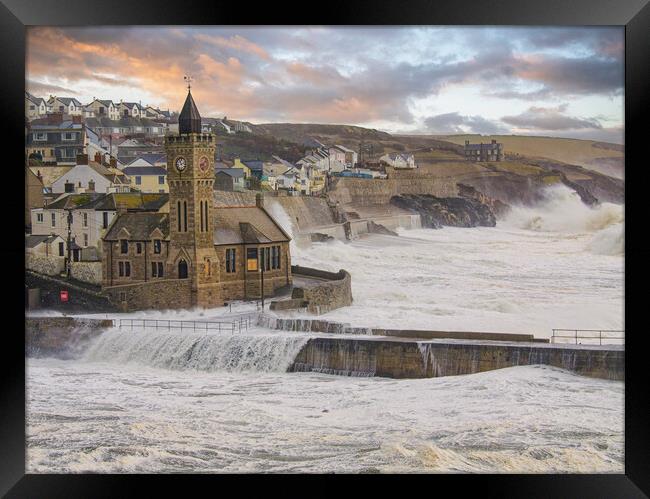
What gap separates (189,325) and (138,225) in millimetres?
1590

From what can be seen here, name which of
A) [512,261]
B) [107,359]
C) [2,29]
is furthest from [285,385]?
[2,29]

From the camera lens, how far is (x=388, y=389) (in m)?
14.1

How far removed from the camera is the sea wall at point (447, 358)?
1388cm

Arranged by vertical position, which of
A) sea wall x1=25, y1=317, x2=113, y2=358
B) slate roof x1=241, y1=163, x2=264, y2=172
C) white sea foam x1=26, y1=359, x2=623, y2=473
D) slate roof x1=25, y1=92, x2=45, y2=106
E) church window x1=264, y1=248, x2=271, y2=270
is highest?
slate roof x1=25, y1=92, x2=45, y2=106

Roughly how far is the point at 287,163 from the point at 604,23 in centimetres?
464

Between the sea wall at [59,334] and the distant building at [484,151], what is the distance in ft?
18.4

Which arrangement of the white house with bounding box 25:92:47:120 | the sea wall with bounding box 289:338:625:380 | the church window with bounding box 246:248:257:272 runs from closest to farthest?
the sea wall with bounding box 289:338:625:380, the white house with bounding box 25:92:47:120, the church window with bounding box 246:248:257:272

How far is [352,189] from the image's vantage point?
1474 centimetres

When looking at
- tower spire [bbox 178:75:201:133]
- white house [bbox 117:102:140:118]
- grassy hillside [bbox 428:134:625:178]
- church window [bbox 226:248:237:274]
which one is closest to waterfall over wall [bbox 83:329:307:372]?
church window [bbox 226:248:237:274]

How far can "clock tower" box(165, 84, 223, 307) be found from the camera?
1435 cm

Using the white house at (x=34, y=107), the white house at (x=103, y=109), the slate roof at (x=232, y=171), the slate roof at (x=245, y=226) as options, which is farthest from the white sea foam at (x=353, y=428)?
the white house at (x=103, y=109)

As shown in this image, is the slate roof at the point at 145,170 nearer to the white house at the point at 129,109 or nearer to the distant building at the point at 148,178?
the distant building at the point at 148,178

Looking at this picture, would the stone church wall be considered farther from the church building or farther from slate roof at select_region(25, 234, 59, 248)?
slate roof at select_region(25, 234, 59, 248)

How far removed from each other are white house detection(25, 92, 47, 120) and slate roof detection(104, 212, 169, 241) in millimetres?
1781
